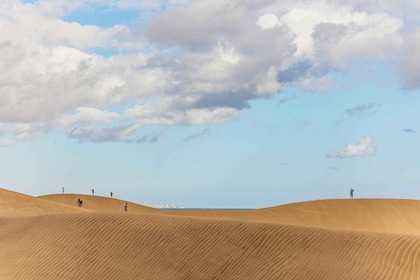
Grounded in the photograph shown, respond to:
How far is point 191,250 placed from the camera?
19688 millimetres

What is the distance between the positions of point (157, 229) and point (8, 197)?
29.2 meters

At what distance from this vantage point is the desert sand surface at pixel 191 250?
18000 mm

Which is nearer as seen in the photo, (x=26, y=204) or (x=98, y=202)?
(x=26, y=204)


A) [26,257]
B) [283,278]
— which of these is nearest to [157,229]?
[26,257]

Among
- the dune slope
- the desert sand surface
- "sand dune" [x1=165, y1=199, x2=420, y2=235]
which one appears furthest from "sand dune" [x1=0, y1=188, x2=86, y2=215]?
the dune slope

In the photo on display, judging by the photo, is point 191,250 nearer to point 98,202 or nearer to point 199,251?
point 199,251

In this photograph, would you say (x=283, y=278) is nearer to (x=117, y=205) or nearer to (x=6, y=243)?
(x=6, y=243)

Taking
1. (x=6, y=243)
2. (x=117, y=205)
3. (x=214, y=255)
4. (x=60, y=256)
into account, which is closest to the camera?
(x=214, y=255)

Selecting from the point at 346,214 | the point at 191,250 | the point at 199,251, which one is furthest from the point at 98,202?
the point at 199,251

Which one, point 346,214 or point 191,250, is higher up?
point 346,214

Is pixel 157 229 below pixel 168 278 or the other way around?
the other way around

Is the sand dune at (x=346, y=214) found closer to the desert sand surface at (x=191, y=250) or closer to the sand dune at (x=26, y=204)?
the sand dune at (x=26, y=204)

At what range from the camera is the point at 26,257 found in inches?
821

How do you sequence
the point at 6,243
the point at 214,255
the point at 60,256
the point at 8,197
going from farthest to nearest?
the point at 8,197 < the point at 6,243 < the point at 60,256 < the point at 214,255
